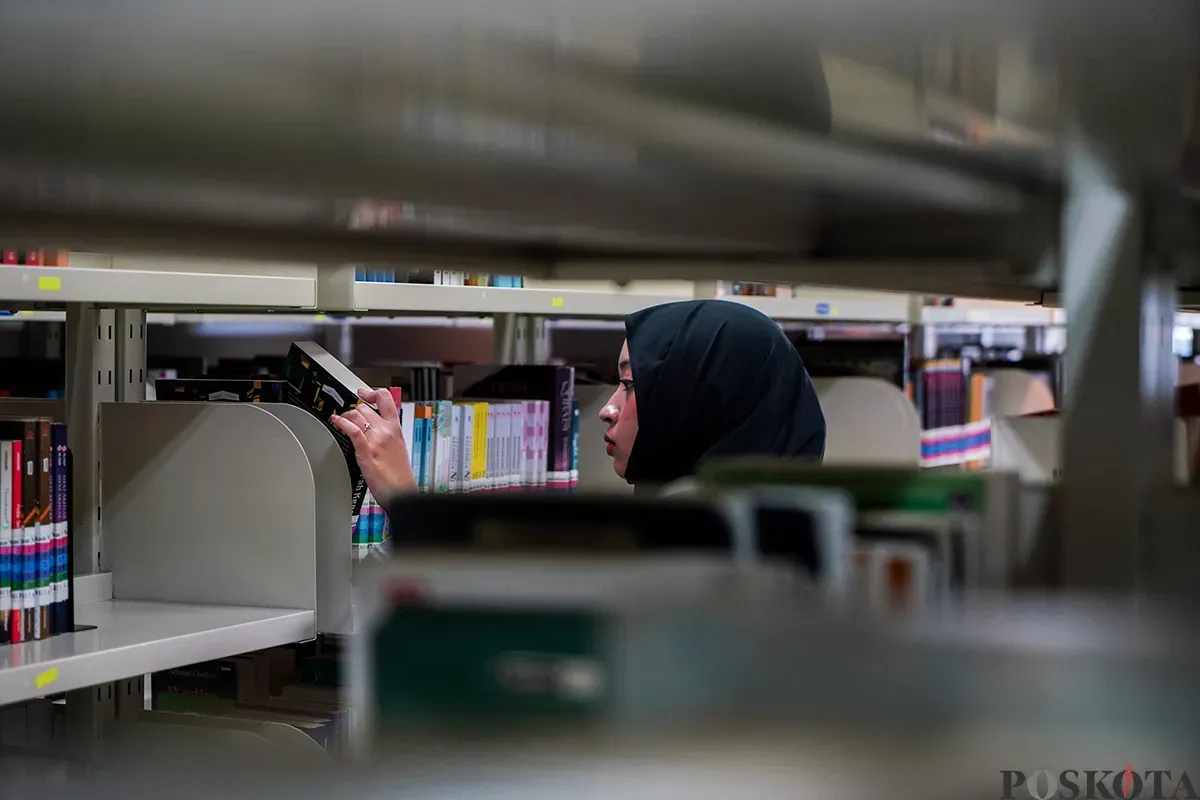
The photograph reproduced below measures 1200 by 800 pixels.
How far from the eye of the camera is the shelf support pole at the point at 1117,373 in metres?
0.37

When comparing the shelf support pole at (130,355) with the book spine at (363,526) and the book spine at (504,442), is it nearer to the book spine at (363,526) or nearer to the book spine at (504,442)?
the book spine at (363,526)

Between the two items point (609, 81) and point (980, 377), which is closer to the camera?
point (609, 81)

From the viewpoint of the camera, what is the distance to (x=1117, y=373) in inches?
14.9

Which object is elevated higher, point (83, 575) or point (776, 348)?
point (776, 348)

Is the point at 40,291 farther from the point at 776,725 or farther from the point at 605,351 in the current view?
the point at 605,351

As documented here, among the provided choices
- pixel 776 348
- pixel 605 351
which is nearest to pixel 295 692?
pixel 776 348

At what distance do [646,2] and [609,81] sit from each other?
0.11 feet

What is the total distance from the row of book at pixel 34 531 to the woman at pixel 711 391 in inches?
18.9

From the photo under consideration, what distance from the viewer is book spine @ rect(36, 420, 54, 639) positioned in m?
1.77

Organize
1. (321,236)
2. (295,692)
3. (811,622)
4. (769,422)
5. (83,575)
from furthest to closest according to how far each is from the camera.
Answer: (295,692) → (83,575) → (769,422) → (321,236) → (811,622)

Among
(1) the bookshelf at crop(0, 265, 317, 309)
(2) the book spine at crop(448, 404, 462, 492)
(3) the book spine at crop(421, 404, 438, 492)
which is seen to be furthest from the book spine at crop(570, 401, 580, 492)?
(1) the bookshelf at crop(0, 265, 317, 309)

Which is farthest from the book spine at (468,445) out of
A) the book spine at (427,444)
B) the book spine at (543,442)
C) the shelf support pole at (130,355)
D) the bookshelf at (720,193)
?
the bookshelf at (720,193)

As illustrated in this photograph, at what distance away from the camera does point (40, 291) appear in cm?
177

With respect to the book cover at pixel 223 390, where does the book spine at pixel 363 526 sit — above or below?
below
